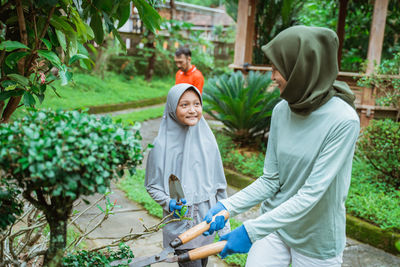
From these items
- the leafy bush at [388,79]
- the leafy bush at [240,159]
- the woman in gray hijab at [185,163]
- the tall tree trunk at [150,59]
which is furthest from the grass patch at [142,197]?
the tall tree trunk at [150,59]

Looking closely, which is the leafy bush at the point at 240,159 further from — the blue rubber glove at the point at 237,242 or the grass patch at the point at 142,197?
the blue rubber glove at the point at 237,242

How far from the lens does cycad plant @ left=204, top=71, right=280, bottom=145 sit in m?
6.06

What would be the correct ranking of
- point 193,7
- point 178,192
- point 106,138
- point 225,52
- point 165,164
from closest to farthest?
1. point 106,138
2. point 178,192
3. point 165,164
4. point 225,52
5. point 193,7

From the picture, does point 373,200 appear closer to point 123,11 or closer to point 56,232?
point 123,11

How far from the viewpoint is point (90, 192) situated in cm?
119

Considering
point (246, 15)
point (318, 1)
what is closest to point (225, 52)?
point (318, 1)

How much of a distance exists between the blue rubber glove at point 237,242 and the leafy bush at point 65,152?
27.0 inches

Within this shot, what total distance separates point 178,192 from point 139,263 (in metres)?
0.62

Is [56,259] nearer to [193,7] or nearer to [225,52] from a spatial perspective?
[225,52]

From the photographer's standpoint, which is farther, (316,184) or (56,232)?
(316,184)

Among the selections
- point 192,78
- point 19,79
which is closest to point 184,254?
point 19,79

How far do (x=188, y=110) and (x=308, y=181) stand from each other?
1000mm

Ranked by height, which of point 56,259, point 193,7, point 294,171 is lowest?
point 56,259

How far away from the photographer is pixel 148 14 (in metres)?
1.78
